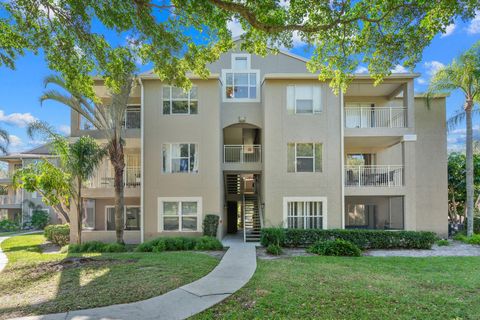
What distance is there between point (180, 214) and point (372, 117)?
41.0 feet

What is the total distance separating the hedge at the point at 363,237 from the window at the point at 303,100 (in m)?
6.36

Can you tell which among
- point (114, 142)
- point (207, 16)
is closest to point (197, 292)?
point (207, 16)

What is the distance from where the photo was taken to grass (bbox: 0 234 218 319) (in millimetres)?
7184

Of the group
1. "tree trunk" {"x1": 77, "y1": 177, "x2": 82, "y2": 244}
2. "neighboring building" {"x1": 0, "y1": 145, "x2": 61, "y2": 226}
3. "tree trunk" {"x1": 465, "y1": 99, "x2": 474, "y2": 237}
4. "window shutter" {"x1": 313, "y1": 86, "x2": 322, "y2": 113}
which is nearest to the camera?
"tree trunk" {"x1": 77, "y1": 177, "x2": 82, "y2": 244}

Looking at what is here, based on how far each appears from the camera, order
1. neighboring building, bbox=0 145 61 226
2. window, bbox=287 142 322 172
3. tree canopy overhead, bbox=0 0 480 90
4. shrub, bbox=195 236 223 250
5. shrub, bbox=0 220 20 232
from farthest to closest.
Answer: neighboring building, bbox=0 145 61 226, shrub, bbox=0 220 20 232, window, bbox=287 142 322 172, shrub, bbox=195 236 223 250, tree canopy overhead, bbox=0 0 480 90

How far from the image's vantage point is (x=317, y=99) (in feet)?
59.5

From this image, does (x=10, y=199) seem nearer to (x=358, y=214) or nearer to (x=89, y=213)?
(x=89, y=213)

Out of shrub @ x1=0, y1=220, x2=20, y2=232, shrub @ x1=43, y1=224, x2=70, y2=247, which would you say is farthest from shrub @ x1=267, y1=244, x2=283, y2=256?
shrub @ x1=0, y1=220, x2=20, y2=232

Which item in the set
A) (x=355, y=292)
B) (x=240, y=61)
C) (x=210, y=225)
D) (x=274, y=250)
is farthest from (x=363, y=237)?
(x=240, y=61)

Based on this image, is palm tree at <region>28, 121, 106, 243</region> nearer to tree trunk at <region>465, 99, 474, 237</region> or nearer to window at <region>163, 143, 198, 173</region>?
window at <region>163, 143, 198, 173</region>

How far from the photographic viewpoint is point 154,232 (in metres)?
17.8

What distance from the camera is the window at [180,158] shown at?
1819cm

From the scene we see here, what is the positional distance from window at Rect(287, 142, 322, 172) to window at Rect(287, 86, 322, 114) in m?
1.83

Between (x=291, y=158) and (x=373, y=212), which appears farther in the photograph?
(x=373, y=212)
